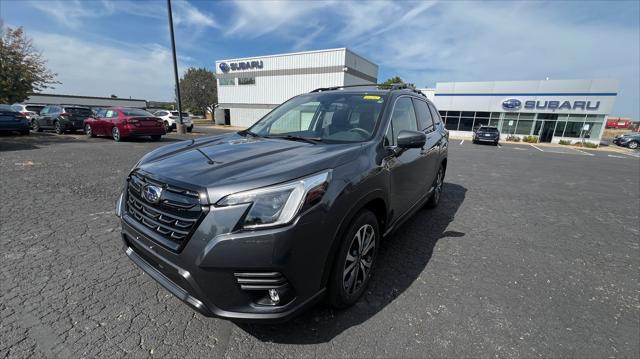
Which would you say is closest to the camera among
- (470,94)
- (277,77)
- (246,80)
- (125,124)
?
(125,124)

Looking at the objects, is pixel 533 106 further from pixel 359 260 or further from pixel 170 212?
pixel 170 212

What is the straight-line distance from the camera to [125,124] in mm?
12477

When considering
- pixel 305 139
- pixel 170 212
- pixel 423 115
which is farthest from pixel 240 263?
pixel 423 115

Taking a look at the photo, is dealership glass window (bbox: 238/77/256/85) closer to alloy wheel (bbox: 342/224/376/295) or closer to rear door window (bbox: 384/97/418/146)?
rear door window (bbox: 384/97/418/146)

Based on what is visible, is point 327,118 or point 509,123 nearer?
point 327,118

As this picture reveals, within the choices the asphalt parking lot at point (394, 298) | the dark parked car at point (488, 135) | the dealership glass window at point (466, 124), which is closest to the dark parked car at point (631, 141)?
the dealership glass window at point (466, 124)

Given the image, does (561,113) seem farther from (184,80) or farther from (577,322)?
(184,80)

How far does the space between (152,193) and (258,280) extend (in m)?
0.96

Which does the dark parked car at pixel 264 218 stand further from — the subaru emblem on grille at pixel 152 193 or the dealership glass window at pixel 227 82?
the dealership glass window at pixel 227 82

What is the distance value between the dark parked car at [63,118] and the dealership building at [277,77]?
1967 cm

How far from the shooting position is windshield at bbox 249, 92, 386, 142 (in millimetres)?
2809

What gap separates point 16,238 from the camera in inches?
130

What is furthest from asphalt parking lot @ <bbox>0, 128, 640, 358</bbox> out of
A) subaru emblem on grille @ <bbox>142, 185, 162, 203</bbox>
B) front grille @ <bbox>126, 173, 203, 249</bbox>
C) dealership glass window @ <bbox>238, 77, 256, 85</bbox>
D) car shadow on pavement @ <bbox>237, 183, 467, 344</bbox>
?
dealership glass window @ <bbox>238, 77, 256, 85</bbox>

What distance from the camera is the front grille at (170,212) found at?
176 cm
